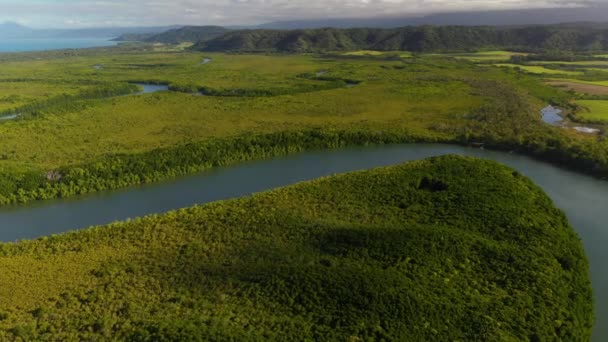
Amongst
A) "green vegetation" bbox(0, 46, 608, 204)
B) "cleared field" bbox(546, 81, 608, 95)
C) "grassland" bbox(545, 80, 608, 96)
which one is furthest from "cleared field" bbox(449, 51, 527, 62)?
"cleared field" bbox(546, 81, 608, 95)

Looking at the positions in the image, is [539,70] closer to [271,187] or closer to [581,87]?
[581,87]

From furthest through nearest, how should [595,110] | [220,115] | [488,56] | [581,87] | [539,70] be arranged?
[488,56] → [539,70] → [581,87] → [220,115] → [595,110]

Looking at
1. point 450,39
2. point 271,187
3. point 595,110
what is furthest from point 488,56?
point 271,187

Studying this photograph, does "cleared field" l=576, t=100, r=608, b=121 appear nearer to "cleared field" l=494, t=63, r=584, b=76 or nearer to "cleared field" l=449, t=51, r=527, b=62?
"cleared field" l=494, t=63, r=584, b=76

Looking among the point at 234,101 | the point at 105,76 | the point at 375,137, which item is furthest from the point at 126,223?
the point at 105,76

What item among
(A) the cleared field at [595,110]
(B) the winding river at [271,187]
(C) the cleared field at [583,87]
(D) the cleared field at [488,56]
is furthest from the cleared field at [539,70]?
(B) the winding river at [271,187]

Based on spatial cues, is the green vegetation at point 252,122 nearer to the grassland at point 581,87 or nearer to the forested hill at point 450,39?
the grassland at point 581,87
